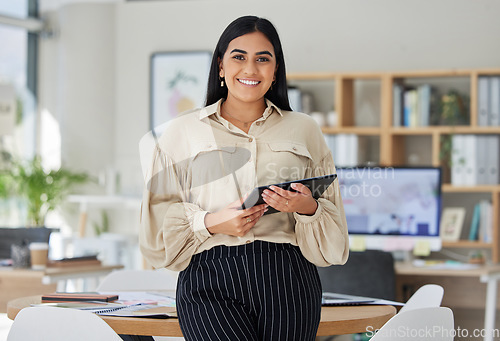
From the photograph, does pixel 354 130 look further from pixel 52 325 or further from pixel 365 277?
pixel 52 325

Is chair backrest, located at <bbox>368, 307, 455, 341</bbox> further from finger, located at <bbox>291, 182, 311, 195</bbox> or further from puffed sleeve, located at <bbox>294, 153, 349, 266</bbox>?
finger, located at <bbox>291, 182, 311, 195</bbox>

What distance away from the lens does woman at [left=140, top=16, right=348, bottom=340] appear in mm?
1686

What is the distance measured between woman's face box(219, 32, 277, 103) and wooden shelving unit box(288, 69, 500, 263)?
9.58 feet

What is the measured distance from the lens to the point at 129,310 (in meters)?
2.05

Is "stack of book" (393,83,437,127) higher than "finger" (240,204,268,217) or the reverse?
higher

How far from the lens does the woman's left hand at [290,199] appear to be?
1.65 metres

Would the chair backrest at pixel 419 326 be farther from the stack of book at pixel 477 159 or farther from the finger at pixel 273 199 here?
the stack of book at pixel 477 159

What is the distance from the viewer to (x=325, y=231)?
179 cm

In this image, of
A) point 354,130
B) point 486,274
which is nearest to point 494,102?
point 354,130

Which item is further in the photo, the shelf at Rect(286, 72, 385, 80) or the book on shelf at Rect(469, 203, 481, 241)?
the shelf at Rect(286, 72, 385, 80)

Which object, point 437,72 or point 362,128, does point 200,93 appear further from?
point 437,72

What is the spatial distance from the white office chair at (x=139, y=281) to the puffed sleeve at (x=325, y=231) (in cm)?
104

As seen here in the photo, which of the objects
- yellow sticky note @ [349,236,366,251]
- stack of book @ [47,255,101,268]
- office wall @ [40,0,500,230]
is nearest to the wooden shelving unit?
office wall @ [40,0,500,230]

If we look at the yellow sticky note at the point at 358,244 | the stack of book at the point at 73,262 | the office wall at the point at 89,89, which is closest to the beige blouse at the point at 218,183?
the stack of book at the point at 73,262
